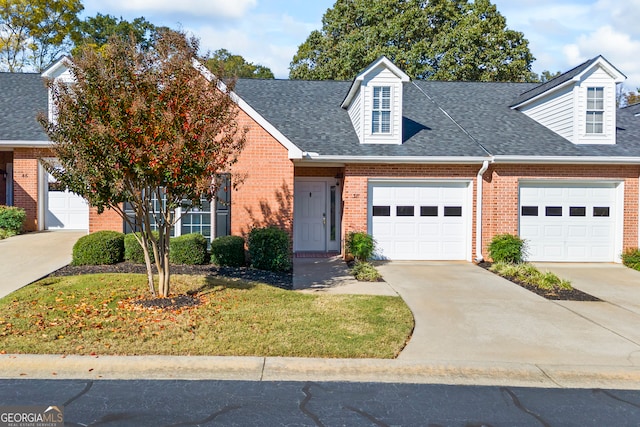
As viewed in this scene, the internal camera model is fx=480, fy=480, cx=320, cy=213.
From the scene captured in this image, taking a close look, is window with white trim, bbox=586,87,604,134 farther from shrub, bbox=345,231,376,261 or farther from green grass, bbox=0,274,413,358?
green grass, bbox=0,274,413,358

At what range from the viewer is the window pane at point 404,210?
46.4 feet

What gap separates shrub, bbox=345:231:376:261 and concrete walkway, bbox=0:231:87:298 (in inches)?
281

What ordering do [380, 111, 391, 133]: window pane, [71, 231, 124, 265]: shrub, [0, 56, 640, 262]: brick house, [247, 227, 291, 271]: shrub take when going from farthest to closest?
1. [380, 111, 391, 133]: window pane
2. [0, 56, 640, 262]: brick house
3. [247, 227, 291, 271]: shrub
4. [71, 231, 124, 265]: shrub

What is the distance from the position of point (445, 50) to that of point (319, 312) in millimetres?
24872

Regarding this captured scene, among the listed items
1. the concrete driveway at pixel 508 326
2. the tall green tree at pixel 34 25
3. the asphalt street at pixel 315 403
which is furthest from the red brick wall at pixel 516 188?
the tall green tree at pixel 34 25

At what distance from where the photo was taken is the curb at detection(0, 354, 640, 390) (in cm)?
549

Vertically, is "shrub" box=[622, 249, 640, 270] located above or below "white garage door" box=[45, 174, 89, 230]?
below

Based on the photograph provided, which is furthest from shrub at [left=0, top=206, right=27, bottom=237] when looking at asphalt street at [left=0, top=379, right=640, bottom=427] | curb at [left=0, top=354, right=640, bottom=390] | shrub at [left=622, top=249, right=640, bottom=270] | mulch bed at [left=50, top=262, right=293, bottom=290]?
shrub at [left=622, top=249, right=640, bottom=270]

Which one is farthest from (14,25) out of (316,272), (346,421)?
(346,421)

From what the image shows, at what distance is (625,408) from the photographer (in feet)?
15.9

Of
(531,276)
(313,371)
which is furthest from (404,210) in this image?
(313,371)

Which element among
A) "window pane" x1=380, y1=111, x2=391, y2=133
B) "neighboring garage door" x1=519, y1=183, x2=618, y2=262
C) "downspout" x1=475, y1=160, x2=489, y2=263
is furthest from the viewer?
"window pane" x1=380, y1=111, x2=391, y2=133

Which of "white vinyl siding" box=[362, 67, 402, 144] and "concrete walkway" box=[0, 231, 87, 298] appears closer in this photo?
"concrete walkway" box=[0, 231, 87, 298]

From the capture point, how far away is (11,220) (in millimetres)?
14500
